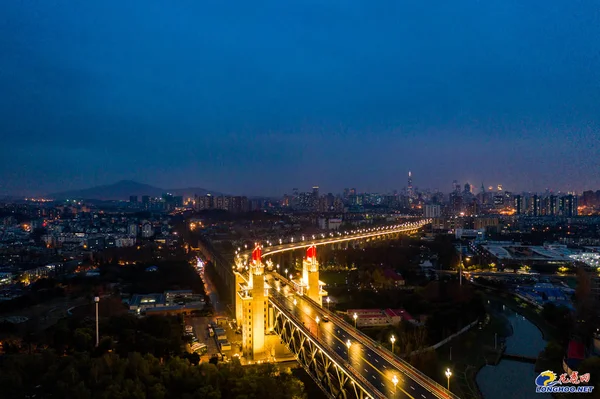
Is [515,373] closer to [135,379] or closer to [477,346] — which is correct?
[477,346]

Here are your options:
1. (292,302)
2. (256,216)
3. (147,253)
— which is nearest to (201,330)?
(292,302)

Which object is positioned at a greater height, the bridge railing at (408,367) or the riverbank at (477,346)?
the bridge railing at (408,367)

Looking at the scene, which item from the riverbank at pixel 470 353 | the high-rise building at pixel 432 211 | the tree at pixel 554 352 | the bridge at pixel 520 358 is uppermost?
the high-rise building at pixel 432 211

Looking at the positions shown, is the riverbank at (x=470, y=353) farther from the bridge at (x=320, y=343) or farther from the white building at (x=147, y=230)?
the white building at (x=147, y=230)

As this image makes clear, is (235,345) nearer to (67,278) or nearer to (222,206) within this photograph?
(67,278)

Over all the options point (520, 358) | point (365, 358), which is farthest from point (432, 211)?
point (365, 358)

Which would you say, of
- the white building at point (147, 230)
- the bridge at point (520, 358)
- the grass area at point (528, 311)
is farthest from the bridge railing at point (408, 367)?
the white building at point (147, 230)

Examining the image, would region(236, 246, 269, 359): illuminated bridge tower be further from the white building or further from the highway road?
the white building
